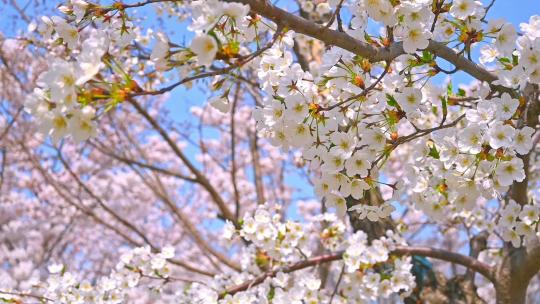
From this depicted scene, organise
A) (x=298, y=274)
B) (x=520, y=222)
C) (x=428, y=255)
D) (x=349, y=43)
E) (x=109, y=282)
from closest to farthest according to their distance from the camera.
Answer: (x=349, y=43), (x=520, y=222), (x=109, y=282), (x=428, y=255), (x=298, y=274)

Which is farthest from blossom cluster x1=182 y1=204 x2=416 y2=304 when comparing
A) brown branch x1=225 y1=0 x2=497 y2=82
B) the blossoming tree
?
brown branch x1=225 y1=0 x2=497 y2=82

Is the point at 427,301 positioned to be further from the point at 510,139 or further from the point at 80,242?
the point at 80,242

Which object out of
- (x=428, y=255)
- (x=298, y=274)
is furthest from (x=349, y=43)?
(x=298, y=274)

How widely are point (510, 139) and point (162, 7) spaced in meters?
3.12

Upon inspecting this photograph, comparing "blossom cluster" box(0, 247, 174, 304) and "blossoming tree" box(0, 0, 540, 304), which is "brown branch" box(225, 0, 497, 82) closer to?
"blossoming tree" box(0, 0, 540, 304)

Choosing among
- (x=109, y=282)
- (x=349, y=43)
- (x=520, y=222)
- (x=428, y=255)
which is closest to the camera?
(x=349, y=43)

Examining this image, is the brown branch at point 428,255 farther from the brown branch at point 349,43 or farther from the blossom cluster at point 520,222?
the brown branch at point 349,43

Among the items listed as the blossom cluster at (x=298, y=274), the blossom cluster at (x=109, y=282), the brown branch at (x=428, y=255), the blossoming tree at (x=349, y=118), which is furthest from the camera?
the brown branch at (x=428, y=255)

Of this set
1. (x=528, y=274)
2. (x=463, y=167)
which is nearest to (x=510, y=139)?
(x=463, y=167)

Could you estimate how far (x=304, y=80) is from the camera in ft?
6.03

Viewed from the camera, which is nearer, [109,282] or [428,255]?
[109,282]

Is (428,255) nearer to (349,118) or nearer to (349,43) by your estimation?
(349,118)

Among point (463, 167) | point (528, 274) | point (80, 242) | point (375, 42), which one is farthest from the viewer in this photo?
point (80, 242)

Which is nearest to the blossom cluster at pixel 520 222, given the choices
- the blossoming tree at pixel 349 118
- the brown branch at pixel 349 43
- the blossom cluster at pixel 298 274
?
the blossoming tree at pixel 349 118
